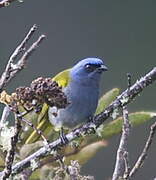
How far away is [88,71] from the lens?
8.04ft

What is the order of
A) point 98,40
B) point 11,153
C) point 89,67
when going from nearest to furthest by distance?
point 11,153 < point 89,67 < point 98,40

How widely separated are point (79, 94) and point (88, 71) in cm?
11

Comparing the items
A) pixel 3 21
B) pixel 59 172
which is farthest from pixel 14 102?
pixel 3 21

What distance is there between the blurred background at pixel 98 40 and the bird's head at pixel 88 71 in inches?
65.6

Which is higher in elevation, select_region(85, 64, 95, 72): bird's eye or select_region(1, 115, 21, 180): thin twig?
select_region(1, 115, 21, 180): thin twig

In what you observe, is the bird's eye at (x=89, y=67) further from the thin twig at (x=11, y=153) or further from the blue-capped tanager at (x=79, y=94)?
the thin twig at (x=11, y=153)

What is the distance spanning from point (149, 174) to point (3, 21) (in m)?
1.48

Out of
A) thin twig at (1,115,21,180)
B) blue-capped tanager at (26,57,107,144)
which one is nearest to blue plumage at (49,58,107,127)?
Result: blue-capped tanager at (26,57,107,144)

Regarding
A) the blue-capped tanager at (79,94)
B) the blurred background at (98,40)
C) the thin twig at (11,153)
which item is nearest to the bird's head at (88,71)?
the blue-capped tanager at (79,94)

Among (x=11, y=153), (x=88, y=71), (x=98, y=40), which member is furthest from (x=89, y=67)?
(x=98, y=40)

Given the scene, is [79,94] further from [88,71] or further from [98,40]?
[98,40]

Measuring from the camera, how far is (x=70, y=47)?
4324mm

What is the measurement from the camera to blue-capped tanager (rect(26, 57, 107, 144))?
2.29 m

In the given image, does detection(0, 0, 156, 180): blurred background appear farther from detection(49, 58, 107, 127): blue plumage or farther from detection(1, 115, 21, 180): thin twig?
detection(1, 115, 21, 180): thin twig
